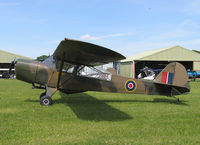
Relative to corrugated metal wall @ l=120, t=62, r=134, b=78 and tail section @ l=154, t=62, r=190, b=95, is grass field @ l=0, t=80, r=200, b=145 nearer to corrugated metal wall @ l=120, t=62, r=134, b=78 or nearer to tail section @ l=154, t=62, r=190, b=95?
tail section @ l=154, t=62, r=190, b=95

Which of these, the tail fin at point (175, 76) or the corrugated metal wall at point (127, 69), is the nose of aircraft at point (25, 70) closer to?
Result: the tail fin at point (175, 76)

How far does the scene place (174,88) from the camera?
9094mm

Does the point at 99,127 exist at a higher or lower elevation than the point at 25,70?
lower

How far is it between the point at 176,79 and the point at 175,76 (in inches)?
5.3

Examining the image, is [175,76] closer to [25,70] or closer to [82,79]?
[82,79]

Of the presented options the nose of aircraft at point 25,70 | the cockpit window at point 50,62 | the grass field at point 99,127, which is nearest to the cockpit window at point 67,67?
the cockpit window at point 50,62

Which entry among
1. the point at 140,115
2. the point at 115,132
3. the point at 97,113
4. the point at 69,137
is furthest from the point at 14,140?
the point at 140,115

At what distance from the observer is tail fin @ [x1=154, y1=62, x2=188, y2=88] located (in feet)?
29.1

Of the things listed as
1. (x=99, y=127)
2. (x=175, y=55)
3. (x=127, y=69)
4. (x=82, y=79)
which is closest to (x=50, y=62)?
(x=82, y=79)

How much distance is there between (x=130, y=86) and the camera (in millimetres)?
9070

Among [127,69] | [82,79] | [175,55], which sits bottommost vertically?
[82,79]

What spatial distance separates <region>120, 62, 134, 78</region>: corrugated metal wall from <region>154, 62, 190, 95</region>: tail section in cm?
2657

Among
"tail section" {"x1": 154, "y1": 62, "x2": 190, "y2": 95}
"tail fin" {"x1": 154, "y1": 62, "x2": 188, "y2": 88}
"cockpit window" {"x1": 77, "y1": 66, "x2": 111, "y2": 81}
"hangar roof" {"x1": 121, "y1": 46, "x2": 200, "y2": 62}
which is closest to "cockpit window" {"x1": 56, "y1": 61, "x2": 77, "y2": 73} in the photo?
"cockpit window" {"x1": 77, "y1": 66, "x2": 111, "y2": 81}

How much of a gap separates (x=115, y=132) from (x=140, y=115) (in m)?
2.10
